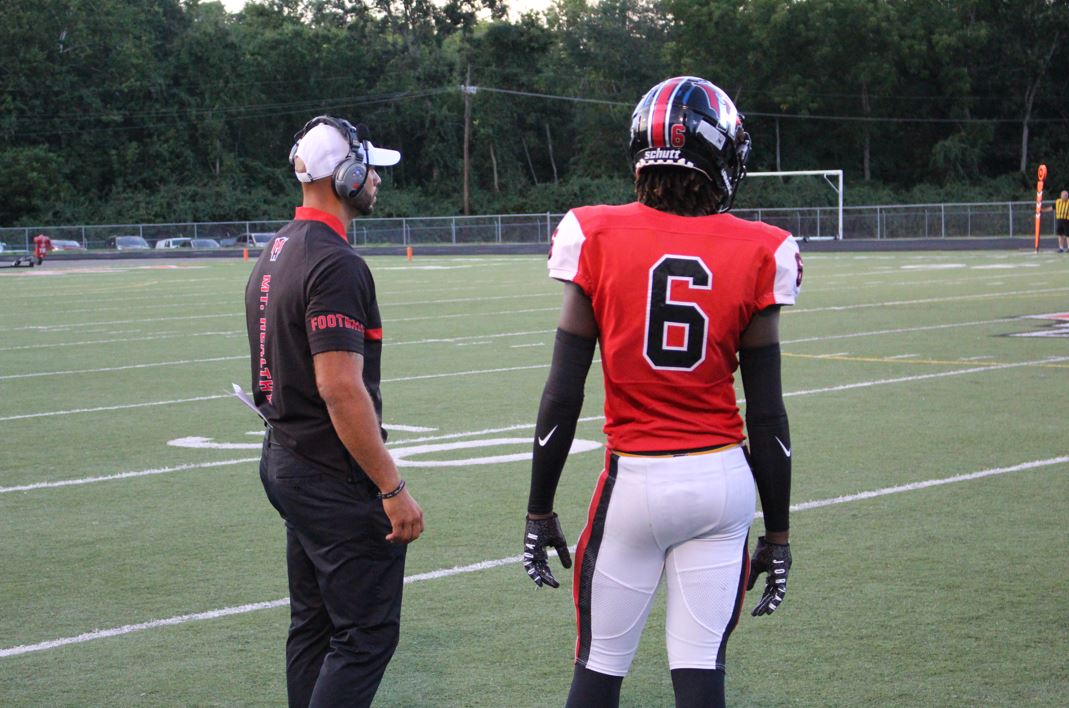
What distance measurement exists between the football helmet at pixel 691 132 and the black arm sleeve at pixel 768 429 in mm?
377

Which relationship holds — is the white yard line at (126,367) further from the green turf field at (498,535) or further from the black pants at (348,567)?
Answer: the black pants at (348,567)

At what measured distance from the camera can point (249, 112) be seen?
7775 cm

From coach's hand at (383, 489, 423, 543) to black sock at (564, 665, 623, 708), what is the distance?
689 mm

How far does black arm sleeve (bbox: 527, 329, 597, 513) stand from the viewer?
335 cm

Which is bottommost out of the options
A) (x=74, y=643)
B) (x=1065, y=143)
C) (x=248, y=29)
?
(x=74, y=643)

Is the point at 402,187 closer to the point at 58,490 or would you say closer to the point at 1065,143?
the point at 1065,143

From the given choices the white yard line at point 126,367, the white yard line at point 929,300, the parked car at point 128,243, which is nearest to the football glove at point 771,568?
the white yard line at point 126,367

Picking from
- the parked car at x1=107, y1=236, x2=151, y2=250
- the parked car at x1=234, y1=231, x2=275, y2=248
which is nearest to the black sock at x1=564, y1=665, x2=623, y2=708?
the parked car at x1=234, y1=231, x2=275, y2=248

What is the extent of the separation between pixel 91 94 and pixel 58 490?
68197mm

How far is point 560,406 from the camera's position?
3352mm

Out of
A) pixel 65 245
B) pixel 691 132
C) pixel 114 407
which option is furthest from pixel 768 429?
pixel 65 245

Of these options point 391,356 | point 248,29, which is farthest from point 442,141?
point 391,356

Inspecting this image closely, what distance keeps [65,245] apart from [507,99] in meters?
27.8

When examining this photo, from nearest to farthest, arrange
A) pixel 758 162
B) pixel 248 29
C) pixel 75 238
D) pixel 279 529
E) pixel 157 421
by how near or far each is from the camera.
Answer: pixel 279 529
pixel 157 421
pixel 75 238
pixel 758 162
pixel 248 29
